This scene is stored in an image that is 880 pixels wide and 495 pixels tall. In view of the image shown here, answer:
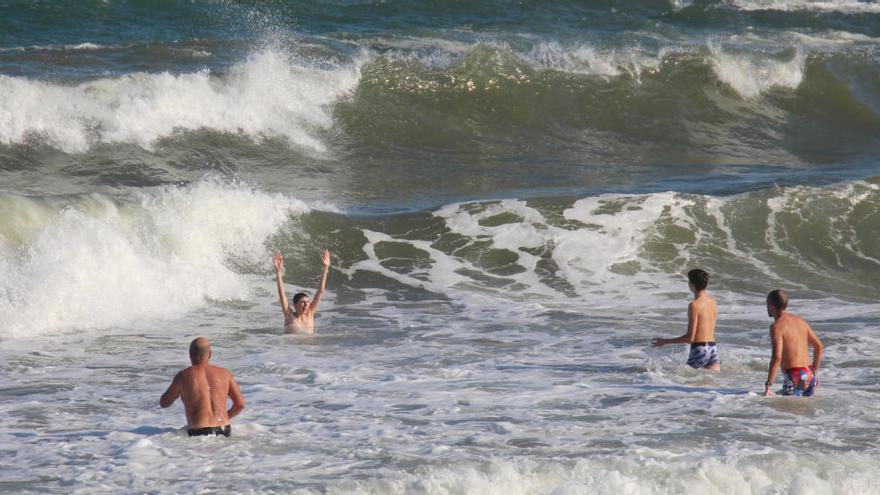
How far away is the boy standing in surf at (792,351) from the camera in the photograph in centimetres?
909

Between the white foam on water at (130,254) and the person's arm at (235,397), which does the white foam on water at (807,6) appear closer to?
the white foam on water at (130,254)

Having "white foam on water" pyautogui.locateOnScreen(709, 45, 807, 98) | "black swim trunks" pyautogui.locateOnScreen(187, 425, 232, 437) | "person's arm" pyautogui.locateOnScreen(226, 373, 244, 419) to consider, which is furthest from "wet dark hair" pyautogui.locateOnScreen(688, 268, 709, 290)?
"white foam on water" pyautogui.locateOnScreen(709, 45, 807, 98)

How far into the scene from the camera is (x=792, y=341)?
29.9 feet

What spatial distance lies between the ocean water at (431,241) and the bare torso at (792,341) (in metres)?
0.30

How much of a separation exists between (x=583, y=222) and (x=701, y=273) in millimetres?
5907

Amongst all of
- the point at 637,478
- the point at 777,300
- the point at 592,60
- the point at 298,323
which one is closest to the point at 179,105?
the point at 592,60

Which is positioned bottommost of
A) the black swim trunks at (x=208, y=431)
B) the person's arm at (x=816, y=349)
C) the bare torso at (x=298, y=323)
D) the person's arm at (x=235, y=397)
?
the bare torso at (x=298, y=323)

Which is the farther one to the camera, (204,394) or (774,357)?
(774,357)

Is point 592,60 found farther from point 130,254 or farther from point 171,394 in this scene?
point 171,394

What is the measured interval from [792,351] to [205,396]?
13.5 feet

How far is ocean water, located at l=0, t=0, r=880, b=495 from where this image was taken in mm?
8000

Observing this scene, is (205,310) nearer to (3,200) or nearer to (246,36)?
(3,200)

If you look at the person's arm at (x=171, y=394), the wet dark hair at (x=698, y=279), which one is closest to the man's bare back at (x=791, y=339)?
the wet dark hair at (x=698, y=279)

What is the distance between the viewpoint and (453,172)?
19.4 metres
